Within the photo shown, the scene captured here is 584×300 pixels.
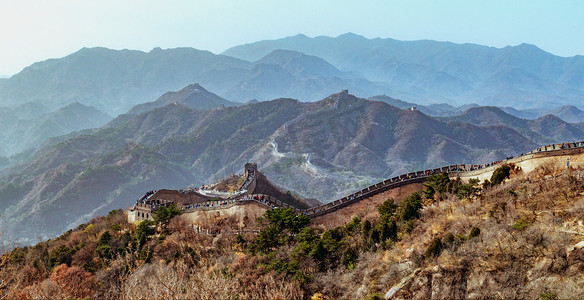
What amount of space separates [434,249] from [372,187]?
27829 millimetres

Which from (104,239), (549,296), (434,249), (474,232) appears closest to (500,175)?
(474,232)

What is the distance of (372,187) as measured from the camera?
58156mm

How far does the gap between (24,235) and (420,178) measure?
591ft

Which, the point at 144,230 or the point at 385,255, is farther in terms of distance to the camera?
the point at 144,230

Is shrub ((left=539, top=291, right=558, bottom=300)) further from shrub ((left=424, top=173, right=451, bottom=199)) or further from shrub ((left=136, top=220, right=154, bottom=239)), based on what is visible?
shrub ((left=136, top=220, right=154, bottom=239))

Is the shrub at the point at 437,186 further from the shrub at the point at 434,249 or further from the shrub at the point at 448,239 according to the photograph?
the shrub at the point at 434,249

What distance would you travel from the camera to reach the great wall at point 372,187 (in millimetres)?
43281

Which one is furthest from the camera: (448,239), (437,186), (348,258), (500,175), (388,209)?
(437,186)

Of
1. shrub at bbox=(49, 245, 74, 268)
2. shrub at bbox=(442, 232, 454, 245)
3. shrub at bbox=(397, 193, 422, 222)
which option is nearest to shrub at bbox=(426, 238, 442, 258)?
shrub at bbox=(442, 232, 454, 245)

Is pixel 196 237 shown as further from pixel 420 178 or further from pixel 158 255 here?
pixel 420 178

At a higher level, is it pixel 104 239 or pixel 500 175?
pixel 500 175

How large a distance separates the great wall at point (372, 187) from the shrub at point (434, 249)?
18.8 metres

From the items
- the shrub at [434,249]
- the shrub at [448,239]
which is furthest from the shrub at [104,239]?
the shrub at [448,239]

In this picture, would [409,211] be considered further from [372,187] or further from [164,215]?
[164,215]
